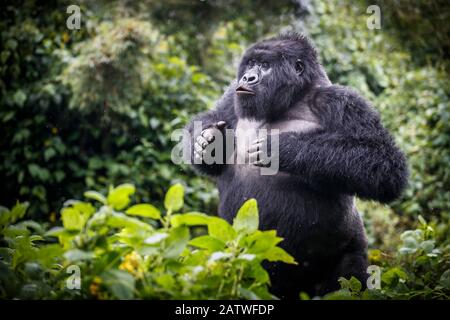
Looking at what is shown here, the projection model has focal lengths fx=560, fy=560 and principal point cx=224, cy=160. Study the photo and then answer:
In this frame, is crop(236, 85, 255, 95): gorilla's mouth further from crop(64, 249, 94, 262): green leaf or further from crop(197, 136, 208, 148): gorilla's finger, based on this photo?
crop(64, 249, 94, 262): green leaf

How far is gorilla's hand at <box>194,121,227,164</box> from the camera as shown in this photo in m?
3.44

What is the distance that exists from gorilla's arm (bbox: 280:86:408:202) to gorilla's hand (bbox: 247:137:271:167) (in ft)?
0.26

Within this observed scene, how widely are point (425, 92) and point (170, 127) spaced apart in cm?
345

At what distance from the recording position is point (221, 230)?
1743 mm

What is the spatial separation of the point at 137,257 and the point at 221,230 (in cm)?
27

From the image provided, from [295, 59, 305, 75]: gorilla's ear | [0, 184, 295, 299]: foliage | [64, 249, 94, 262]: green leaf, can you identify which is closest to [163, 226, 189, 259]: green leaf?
[0, 184, 295, 299]: foliage

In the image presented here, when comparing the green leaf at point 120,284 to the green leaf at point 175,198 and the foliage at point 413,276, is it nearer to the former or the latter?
the green leaf at point 175,198

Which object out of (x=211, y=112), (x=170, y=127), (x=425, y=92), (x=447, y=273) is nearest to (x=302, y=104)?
(x=211, y=112)

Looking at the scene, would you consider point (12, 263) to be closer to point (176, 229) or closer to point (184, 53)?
point (176, 229)

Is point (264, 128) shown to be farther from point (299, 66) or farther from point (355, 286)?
point (355, 286)

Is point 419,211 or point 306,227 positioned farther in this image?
point 419,211

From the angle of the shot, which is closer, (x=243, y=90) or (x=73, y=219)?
(x=73, y=219)

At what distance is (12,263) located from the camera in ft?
5.87

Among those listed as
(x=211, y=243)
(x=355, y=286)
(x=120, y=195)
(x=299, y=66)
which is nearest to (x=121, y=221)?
(x=120, y=195)
